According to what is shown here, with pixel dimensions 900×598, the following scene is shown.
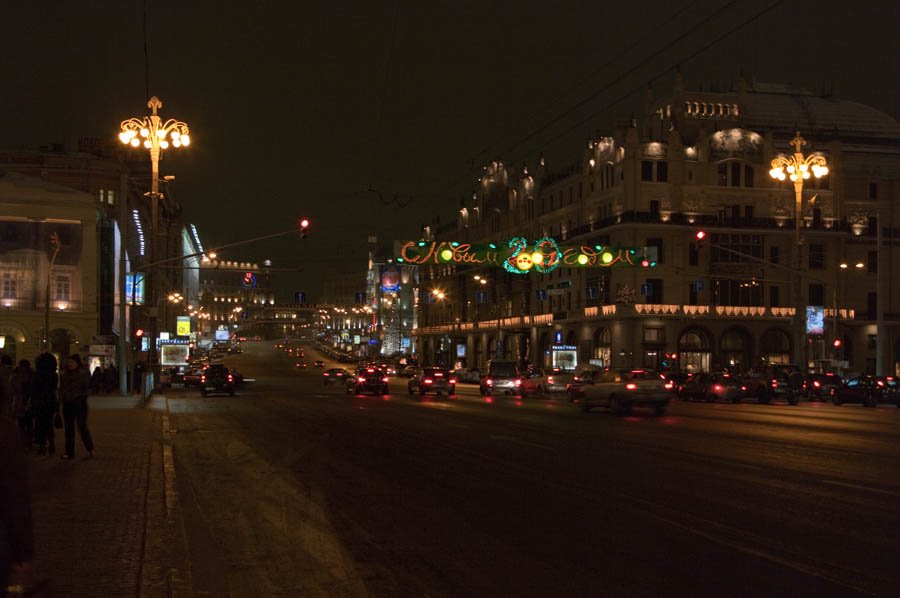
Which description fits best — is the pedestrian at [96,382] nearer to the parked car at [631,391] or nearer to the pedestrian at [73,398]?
the parked car at [631,391]

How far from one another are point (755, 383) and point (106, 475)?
37.9 metres

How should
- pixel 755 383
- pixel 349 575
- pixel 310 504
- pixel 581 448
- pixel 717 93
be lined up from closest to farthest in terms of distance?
pixel 349 575 → pixel 310 504 → pixel 581 448 → pixel 755 383 → pixel 717 93

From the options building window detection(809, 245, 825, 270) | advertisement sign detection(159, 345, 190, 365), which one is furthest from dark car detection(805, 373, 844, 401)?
advertisement sign detection(159, 345, 190, 365)

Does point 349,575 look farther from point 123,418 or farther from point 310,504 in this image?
point 123,418

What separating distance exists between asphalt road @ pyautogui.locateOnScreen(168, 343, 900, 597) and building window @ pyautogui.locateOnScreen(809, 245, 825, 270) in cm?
5956

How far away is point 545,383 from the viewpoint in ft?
171

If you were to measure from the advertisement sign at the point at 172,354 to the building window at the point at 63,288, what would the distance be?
17.5 m

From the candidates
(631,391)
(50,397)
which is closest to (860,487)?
(50,397)

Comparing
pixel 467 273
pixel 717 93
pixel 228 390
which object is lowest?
pixel 228 390

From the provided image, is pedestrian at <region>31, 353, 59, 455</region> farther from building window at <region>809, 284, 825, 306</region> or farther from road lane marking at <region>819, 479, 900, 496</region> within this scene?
building window at <region>809, 284, 825, 306</region>

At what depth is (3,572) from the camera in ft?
15.6

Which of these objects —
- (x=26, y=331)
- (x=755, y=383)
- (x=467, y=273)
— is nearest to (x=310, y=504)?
(x=755, y=383)

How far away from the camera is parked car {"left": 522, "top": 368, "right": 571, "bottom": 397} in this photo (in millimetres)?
51812

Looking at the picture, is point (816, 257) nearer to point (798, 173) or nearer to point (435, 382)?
point (798, 173)
